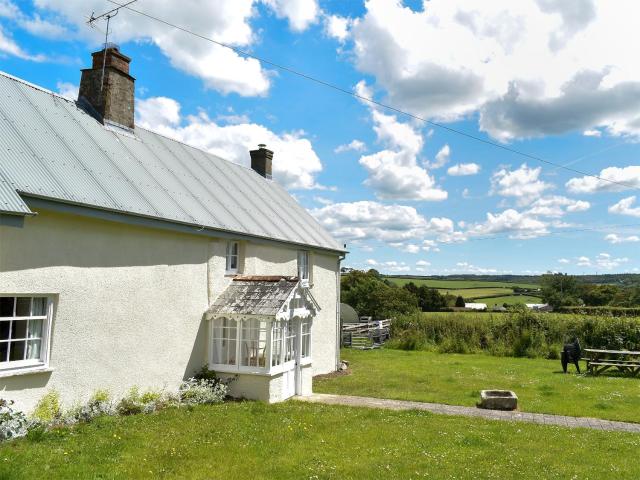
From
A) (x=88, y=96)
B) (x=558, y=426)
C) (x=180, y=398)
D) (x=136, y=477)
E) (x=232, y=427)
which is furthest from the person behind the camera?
(x=88, y=96)

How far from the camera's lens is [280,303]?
1310 centimetres

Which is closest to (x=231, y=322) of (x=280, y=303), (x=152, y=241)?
(x=280, y=303)

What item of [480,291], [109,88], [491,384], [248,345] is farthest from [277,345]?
[480,291]

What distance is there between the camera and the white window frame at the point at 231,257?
14720mm

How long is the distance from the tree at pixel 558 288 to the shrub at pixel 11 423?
224ft

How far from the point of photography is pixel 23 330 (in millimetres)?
9016

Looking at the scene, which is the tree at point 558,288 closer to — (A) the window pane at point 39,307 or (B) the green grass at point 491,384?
(B) the green grass at point 491,384

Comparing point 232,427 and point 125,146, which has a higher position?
point 125,146

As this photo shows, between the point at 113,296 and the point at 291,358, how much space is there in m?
5.52

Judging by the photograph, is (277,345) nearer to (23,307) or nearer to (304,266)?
(304,266)

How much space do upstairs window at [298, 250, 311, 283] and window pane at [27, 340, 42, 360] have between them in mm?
10313

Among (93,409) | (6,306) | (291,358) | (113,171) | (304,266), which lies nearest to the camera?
(6,306)

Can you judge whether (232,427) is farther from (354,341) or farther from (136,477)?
(354,341)

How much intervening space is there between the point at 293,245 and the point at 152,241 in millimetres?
6652
